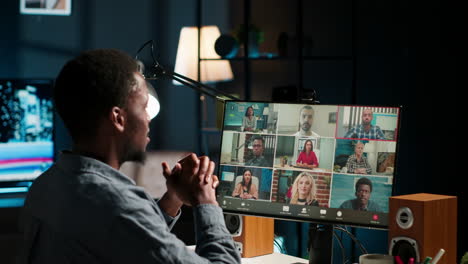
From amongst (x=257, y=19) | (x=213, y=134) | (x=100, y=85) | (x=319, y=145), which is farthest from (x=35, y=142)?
(x=100, y=85)

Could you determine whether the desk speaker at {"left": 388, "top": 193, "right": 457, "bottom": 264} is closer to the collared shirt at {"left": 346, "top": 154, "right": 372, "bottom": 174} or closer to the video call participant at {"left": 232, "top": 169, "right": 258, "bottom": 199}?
the collared shirt at {"left": 346, "top": 154, "right": 372, "bottom": 174}

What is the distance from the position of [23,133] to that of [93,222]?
346 cm

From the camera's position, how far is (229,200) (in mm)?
1997

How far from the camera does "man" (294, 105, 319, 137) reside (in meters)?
1.88

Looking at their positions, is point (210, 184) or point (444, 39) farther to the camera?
point (444, 39)

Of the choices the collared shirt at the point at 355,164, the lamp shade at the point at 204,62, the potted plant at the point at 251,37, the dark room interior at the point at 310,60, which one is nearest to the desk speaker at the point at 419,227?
the collared shirt at the point at 355,164

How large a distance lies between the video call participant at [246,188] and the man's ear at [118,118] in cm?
68

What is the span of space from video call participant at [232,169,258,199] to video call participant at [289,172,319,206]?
0.13m

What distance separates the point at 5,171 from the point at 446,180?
287cm

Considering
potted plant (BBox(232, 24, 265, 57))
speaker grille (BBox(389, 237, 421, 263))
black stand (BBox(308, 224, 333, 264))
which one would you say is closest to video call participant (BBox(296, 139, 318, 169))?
black stand (BBox(308, 224, 333, 264))

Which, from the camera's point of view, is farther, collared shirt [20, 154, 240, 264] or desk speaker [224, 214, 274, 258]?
desk speaker [224, 214, 274, 258]

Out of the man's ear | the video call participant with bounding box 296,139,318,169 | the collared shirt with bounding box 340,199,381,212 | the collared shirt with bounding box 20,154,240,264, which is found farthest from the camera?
the video call participant with bounding box 296,139,318,169

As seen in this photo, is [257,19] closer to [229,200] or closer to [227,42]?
[227,42]

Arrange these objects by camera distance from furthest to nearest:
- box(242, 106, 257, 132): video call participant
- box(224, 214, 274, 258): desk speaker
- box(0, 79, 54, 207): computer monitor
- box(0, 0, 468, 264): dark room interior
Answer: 1. box(0, 79, 54, 207): computer monitor
2. box(0, 0, 468, 264): dark room interior
3. box(224, 214, 274, 258): desk speaker
4. box(242, 106, 257, 132): video call participant
